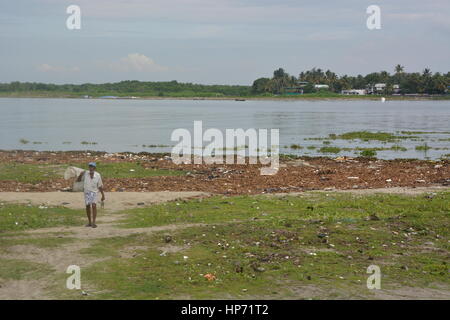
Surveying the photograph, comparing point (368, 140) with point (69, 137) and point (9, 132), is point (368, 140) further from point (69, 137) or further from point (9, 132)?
point (9, 132)

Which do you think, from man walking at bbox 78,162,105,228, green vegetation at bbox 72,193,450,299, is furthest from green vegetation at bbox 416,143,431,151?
man walking at bbox 78,162,105,228

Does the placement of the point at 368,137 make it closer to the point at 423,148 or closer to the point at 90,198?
the point at 423,148

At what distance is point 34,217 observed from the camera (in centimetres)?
1466

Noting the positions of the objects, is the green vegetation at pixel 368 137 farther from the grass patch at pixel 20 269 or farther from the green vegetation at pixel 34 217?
the grass patch at pixel 20 269

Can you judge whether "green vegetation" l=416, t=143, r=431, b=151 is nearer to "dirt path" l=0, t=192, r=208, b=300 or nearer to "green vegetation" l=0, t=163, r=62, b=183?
"dirt path" l=0, t=192, r=208, b=300

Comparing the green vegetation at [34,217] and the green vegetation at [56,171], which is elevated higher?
the green vegetation at [56,171]

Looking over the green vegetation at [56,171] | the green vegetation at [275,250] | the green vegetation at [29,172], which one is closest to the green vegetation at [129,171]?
the green vegetation at [56,171]

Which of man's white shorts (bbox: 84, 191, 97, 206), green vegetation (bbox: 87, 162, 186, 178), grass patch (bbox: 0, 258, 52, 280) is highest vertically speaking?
man's white shorts (bbox: 84, 191, 97, 206)

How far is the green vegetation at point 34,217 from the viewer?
13884 millimetres

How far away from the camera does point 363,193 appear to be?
18.5 meters

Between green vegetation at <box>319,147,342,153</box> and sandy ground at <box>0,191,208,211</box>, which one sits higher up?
sandy ground at <box>0,191,208,211</box>

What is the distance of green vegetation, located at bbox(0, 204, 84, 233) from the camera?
45.6 ft

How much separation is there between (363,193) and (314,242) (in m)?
6.86
